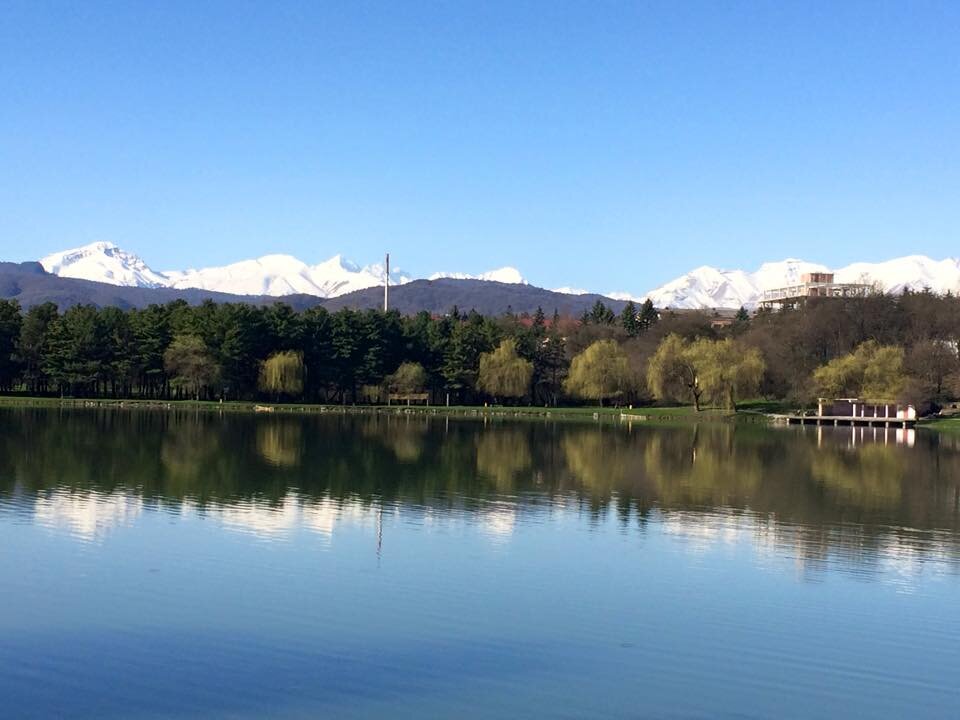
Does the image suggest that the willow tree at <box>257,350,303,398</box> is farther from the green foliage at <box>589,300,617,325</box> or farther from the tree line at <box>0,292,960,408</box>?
the green foliage at <box>589,300,617,325</box>

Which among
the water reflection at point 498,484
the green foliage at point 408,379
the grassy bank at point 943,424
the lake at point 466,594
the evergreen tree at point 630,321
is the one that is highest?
the evergreen tree at point 630,321

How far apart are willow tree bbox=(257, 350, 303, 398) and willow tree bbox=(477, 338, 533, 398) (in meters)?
15.6

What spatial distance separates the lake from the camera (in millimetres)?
12203

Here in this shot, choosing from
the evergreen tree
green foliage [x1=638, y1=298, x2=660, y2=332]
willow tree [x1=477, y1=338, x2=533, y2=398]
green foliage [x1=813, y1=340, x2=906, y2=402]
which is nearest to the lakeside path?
willow tree [x1=477, y1=338, x2=533, y2=398]

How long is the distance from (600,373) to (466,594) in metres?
74.3

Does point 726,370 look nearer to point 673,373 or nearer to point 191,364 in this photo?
point 673,373

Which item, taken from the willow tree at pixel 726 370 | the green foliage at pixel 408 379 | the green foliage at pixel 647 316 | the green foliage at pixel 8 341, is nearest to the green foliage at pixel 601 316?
the green foliage at pixel 647 316

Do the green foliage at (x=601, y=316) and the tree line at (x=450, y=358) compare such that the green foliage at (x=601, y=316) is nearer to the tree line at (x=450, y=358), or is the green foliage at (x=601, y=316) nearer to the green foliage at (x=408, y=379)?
the tree line at (x=450, y=358)

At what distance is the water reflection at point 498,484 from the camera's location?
23.3m

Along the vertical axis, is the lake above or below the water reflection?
below

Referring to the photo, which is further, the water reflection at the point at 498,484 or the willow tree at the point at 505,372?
the willow tree at the point at 505,372

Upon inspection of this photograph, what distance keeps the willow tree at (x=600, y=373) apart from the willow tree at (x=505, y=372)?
3891 mm

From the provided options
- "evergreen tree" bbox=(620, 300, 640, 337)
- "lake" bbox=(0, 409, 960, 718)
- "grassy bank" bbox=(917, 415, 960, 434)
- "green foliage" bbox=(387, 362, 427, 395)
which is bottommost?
"lake" bbox=(0, 409, 960, 718)

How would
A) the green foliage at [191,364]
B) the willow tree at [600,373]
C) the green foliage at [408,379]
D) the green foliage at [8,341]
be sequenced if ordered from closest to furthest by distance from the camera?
1. the green foliage at [191,364]
2. the green foliage at [8,341]
3. the willow tree at [600,373]
4. the green foliage at [408,379]
